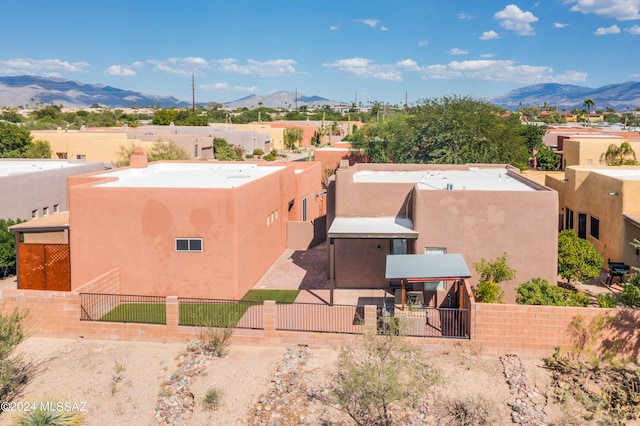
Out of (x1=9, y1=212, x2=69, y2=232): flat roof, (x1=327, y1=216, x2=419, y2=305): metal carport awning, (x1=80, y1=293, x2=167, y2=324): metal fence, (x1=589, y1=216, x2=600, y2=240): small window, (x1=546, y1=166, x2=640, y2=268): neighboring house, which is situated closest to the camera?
(x1=80, y1=293, x2=167, y2=324): metal fence

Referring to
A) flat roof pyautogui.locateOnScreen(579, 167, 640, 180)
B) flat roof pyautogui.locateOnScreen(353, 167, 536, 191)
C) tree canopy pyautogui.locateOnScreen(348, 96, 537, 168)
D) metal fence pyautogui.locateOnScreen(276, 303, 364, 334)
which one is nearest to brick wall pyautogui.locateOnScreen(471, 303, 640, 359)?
metal fence pyautogui.locateOnScreen(276, 303, 364, 334)

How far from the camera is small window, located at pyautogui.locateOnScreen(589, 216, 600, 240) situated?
2376cm

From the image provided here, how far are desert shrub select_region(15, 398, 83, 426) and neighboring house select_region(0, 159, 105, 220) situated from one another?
49.3ft

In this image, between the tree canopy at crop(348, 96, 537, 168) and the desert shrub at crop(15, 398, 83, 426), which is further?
the tree canopy at crop(348, 96, 537, 168)

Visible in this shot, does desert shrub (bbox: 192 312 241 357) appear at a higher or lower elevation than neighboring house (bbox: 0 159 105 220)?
lower

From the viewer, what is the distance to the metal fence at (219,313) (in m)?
16.7

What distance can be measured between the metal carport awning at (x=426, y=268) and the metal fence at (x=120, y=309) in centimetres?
734

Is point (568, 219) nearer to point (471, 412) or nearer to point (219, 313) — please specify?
point (471, 412)

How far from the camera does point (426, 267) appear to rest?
56.1ft

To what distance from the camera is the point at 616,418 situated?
1254 cm

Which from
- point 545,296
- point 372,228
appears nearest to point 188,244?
point 372,228

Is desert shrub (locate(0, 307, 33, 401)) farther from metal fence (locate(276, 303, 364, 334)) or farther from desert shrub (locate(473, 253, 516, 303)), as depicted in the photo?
desert shrub (locate(473, 253, 516, 303))

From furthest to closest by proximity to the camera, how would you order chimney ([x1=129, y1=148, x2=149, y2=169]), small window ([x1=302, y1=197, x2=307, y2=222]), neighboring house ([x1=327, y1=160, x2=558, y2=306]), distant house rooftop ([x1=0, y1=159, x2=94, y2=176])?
small window ([x1=302, y1=197, x2=307, y2=222]) → distant house rooftop ([x1=0, y1=159, x2=94, y2=176]) → chimney ([x1=129, y1=148, x2=149, y2=169]) → neighboring house ([x1=327, y1=160, x2=558, y2=306])

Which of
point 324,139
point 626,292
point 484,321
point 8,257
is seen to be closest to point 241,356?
point 484,321
